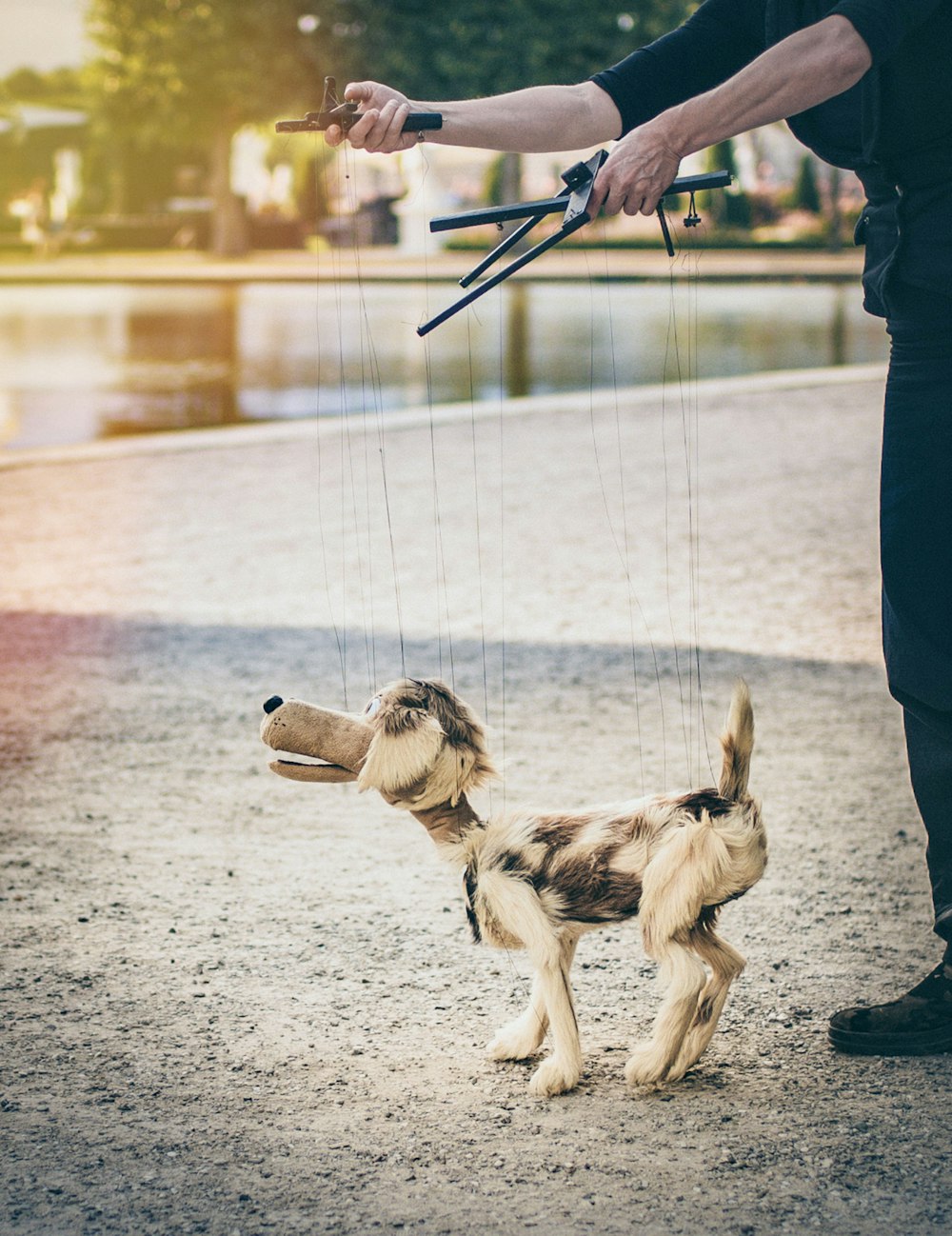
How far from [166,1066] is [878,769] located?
2621 mm

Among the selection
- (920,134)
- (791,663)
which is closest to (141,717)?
(791,663)

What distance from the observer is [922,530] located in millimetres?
2971

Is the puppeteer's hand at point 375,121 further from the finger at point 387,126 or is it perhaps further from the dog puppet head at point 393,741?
the dog puppet head at point 393,741

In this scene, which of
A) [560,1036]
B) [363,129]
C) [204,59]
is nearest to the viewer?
[363,129]

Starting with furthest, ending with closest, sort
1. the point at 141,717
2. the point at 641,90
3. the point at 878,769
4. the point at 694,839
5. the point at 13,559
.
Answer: the point at 13,559 → the point at 141,717 → the point at 878,769 → the point at 641,90 → the point at 694,839

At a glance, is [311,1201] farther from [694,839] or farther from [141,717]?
[141,717]

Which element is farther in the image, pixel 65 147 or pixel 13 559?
pixel 65 147

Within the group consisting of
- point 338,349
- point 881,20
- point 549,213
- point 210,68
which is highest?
point 210,68

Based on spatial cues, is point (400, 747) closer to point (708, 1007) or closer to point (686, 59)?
point (708, 1007)

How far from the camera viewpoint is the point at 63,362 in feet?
56.0

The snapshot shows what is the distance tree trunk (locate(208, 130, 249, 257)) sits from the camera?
144ft

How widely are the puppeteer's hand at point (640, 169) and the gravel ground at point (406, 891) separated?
4.03ft

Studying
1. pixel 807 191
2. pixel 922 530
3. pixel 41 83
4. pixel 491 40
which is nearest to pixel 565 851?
pixel 922 530

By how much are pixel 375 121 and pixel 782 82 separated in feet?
2.23
